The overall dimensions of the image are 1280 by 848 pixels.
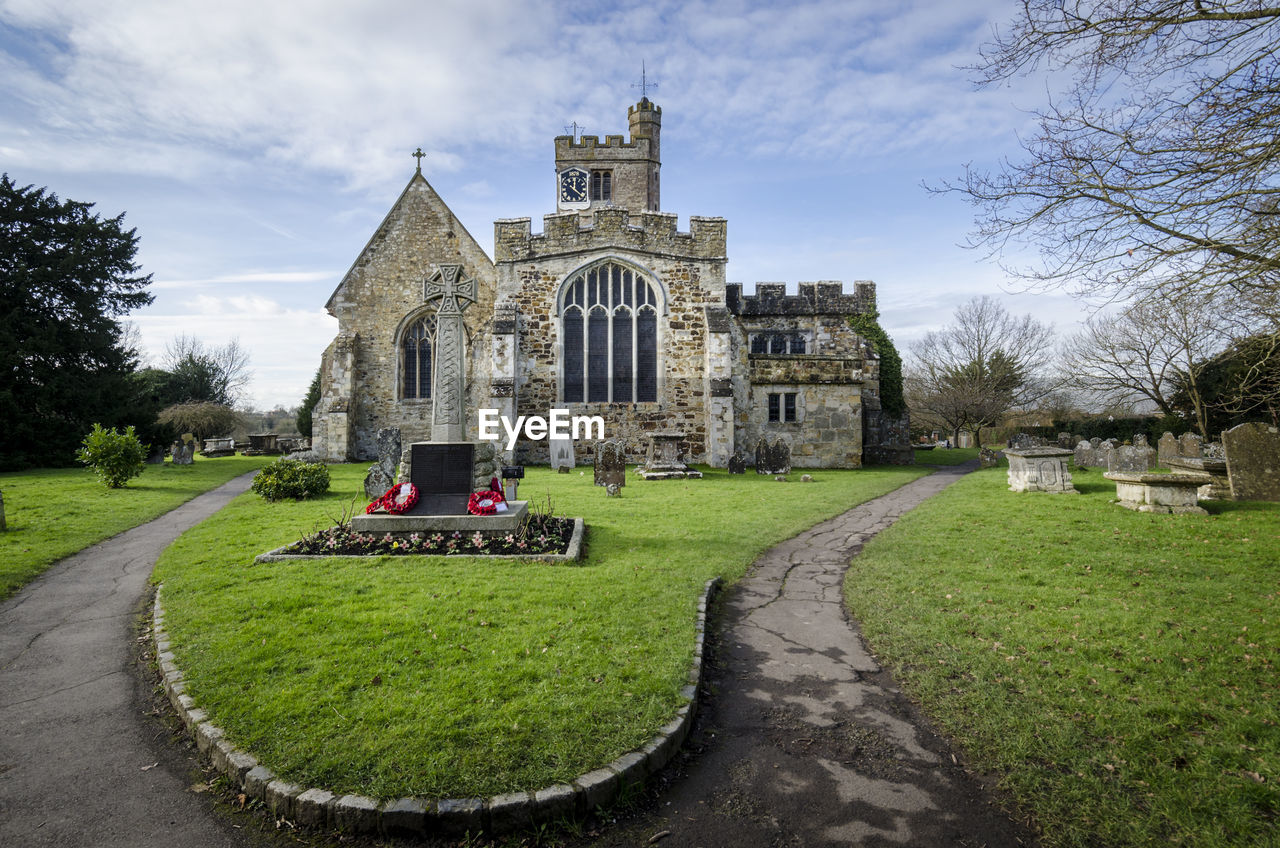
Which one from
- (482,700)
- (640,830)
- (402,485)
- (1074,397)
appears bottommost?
(640,830)

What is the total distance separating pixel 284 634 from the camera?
16.8 feet

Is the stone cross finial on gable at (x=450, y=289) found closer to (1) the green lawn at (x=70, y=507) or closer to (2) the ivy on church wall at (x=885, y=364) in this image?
(1) the green lawn at (x=70, y=507)

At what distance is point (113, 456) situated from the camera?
14883 mm

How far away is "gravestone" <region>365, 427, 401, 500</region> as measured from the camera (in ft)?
41.6

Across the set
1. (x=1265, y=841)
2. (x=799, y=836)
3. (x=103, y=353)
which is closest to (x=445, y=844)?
(x=799, y=836)

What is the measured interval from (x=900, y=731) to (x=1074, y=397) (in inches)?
1460

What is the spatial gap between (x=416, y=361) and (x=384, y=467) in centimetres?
1160

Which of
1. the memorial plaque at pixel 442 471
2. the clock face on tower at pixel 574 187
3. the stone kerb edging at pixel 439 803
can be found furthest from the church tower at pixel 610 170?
the stone kerb edging at pixel 439 803

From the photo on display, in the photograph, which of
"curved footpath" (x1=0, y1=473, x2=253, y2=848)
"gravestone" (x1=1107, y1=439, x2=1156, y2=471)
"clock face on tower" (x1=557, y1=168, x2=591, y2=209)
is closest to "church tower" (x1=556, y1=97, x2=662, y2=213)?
"clock face on tower" (x1=557, y1=168, x2=591, y2=209)

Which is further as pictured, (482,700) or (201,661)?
(201,661)

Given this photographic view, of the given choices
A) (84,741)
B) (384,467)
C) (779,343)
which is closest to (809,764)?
(84,741)

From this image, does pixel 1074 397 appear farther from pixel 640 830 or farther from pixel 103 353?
pixel 103 353

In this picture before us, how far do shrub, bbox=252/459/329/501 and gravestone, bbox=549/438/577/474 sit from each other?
7316 millimetres

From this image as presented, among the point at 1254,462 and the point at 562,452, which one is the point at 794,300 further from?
the point at 1254,462
